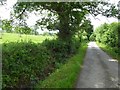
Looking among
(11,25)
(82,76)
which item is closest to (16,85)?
(82,76)

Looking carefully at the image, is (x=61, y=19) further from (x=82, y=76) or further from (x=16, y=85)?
(x=16, y=85)

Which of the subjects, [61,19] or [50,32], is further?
[50,32]

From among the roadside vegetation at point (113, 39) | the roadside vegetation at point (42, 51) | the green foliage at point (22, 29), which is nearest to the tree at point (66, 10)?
the roadside vegetation at point (42, 51)

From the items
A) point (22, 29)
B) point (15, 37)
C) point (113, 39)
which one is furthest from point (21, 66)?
point (113, 39)

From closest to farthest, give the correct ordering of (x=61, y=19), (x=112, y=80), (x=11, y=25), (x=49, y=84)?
(x=49, y=84) → (x=112, y=80) → (x=11, y=25) → (x=61, y=19)

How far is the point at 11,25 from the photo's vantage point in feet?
63.3

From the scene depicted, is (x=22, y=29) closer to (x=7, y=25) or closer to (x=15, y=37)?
(x=7, y=25)

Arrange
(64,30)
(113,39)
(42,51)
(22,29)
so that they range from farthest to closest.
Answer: (113,39)
(64,30)
(22,29)
(42,51)

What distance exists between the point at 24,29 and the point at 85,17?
359 inches

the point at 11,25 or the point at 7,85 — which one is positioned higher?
the point at 11,25

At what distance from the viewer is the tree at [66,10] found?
19361 mm

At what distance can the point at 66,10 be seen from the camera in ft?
67.1

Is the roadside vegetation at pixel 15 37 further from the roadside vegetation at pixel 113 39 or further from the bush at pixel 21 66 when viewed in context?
the roadside vegetation at pixel 113 39

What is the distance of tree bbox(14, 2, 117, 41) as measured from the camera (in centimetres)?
1936
